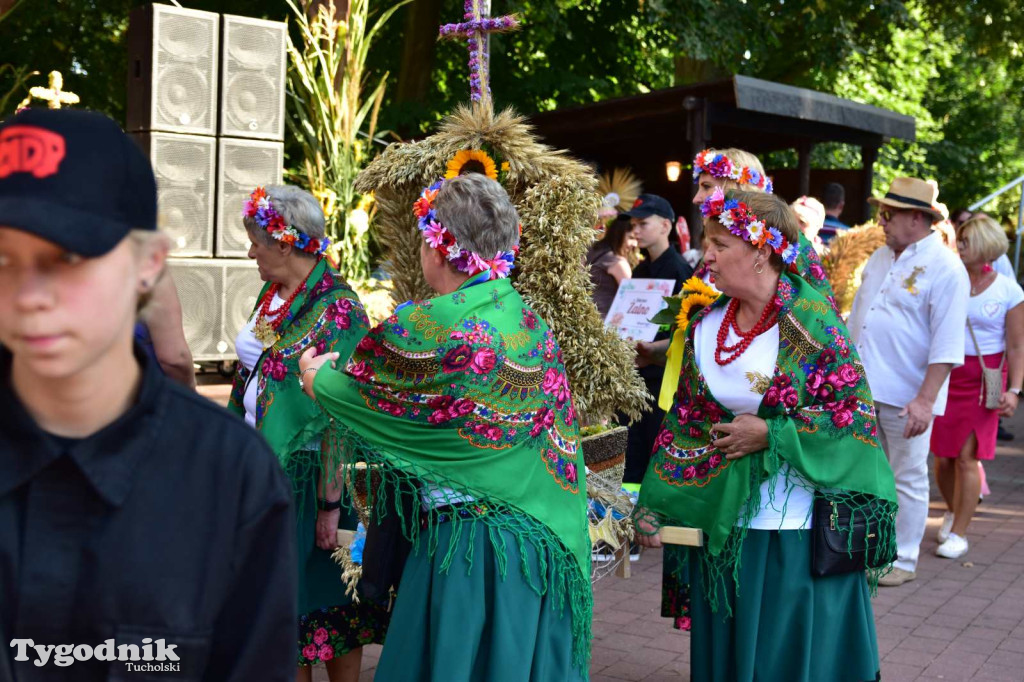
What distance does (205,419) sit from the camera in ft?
5.07

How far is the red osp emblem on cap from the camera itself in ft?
4.60

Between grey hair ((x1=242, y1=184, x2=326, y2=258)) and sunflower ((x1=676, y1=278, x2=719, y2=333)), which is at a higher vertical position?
grey hair ((x1=242, y1=184, x2=326, y2=258))

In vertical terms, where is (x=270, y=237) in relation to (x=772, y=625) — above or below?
above

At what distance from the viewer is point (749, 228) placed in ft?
12.5

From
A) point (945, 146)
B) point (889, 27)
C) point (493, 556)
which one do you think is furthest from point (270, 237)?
point (945, 146)

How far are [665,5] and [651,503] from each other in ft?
33.6

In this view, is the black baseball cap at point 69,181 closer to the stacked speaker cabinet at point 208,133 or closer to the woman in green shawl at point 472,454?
the woman in green shawl at point 472,454

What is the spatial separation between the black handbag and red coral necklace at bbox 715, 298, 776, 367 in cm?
55

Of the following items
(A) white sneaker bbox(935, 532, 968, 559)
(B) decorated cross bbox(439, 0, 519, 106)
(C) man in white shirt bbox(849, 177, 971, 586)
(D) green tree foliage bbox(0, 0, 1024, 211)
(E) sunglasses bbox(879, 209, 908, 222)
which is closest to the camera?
(B) decorated cross bbox(439, 0, 519, 106)

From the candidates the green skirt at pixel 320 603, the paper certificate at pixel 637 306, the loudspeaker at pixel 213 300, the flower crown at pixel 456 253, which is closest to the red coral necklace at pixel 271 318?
the green skirt at pixel 320 603

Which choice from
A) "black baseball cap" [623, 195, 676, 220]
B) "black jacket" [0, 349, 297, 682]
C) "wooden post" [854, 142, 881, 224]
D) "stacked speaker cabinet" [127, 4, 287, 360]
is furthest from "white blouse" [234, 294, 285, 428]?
"wooden post" [854, 142, 881, 224]

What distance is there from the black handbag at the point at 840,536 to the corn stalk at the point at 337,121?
19.5 feet

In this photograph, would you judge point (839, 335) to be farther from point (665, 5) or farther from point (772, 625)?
point (665, 5)

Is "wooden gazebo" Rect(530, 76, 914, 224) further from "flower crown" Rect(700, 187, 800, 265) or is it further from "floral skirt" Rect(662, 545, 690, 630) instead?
"floral skirt" Rect(662, 545, 690, 630)
